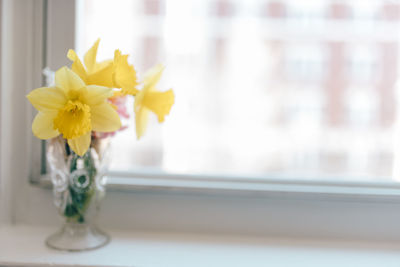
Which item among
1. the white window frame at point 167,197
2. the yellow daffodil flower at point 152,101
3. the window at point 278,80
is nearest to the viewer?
the yellow daffodil flower at point 152,101

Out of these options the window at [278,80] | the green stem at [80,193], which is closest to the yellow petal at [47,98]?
the green stem at [80,193]

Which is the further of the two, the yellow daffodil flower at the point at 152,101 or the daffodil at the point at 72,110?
the yellow daffodil flower at the point at 152,101

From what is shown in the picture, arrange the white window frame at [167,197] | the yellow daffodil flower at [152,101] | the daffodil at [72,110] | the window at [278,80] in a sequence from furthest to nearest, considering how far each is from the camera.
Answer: the window at [278,80]
the white window frame at [167,197]
the yellow daffodil flower at [152,101]
the daffodil at [72,110]

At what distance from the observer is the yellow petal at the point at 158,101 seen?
749mm

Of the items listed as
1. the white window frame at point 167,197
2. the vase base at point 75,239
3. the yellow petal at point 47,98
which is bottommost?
the vase base at point 75,239

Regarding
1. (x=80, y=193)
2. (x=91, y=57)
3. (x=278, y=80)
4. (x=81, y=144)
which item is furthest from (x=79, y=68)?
(x=278, y=80)

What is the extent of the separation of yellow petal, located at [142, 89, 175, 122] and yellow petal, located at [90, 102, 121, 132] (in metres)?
0.09

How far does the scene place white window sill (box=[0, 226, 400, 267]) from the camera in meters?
0.73

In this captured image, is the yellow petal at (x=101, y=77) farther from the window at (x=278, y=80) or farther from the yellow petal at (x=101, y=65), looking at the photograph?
the window at (x=278, y=80)

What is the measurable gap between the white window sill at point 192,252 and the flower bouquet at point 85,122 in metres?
0.04

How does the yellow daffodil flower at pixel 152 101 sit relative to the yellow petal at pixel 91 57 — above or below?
below

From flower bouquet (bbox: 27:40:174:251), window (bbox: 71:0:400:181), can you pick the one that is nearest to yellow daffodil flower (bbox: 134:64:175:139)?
flower bouquet (bbox: 27:40:174:251)

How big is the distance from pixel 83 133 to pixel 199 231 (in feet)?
1.23

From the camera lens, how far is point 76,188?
2.45ft
